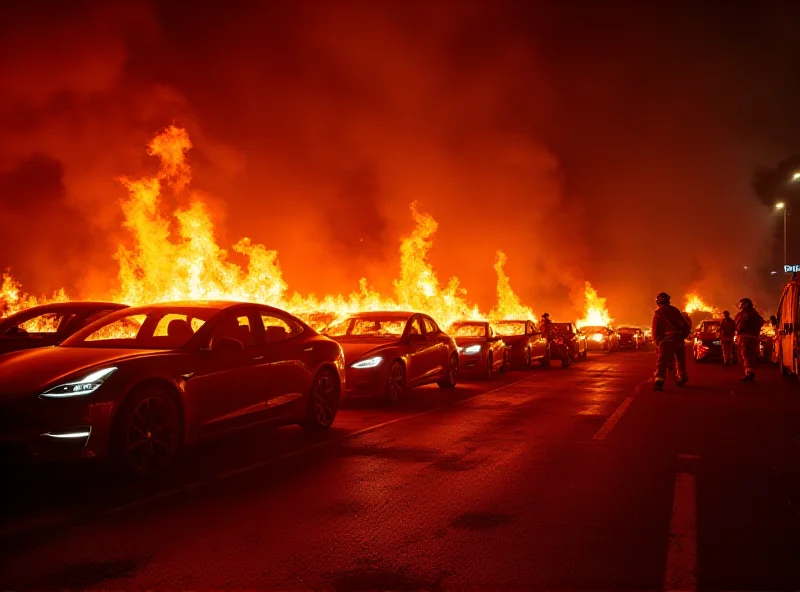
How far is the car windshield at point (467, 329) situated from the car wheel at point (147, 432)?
12.4 metres

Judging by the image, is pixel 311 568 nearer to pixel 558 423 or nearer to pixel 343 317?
pixel 558 423

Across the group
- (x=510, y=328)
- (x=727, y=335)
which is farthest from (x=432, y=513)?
(x=727, y=335)

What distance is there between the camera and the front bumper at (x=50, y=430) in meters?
5.72

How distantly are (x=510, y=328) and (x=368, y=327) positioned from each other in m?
9.52

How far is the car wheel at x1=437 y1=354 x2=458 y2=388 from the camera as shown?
49.3 ft

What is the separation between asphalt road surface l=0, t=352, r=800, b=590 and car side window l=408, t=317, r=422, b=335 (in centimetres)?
406

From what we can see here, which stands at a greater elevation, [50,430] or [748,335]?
[748,335]

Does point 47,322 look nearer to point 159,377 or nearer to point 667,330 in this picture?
point 159,377

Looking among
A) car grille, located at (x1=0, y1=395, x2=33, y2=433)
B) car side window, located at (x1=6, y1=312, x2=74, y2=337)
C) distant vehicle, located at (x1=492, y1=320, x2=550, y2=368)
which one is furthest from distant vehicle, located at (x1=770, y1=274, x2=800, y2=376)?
car grille, located at (x1=0, y1=395, x2=33, y2=433)

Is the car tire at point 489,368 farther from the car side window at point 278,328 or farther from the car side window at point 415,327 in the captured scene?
the car side window at point 278,328

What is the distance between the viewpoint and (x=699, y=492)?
605 centimetres

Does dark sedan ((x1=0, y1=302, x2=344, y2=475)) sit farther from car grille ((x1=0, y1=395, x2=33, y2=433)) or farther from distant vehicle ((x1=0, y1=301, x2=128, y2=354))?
distant vehicle ((x1=0, y1=301, x2=128, y2=354))

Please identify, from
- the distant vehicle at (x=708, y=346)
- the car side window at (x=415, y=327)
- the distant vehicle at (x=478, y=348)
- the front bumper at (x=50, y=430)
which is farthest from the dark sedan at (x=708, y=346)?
the front bumper at (x=50, y=430)

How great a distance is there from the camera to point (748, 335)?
56.1 feet
